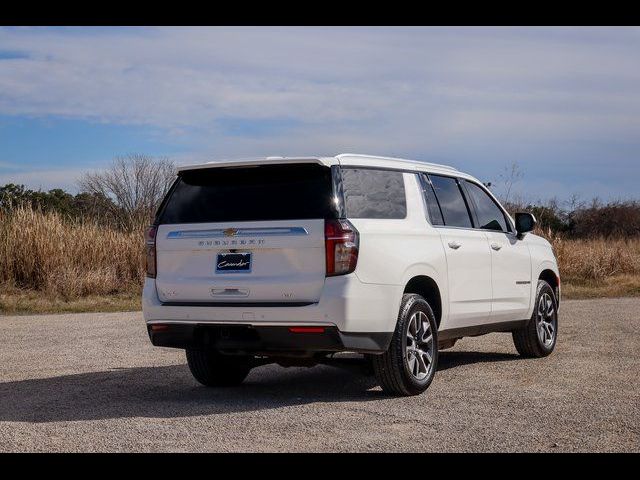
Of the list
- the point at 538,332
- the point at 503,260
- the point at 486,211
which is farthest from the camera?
the point at 538,332

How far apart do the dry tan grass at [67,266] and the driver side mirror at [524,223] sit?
1195 cm

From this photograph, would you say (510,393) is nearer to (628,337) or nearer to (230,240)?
(230,240)

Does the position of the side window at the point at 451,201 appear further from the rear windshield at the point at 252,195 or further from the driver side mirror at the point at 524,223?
the rear windshield at the point at 252,195

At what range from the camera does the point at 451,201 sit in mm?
9789

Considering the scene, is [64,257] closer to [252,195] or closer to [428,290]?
[428,290]

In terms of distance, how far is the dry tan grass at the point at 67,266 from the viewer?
860 inches

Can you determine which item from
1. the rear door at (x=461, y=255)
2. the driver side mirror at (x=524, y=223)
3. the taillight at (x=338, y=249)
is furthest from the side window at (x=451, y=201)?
the taillight at (x=338, y=249)

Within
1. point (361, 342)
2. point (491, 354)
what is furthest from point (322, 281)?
point (491, 354)

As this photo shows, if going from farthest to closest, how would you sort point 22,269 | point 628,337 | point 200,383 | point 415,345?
point 22,269 < point 628,337 < point 200,383 < point 415,345

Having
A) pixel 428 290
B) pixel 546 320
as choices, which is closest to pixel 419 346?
pixel 428 290

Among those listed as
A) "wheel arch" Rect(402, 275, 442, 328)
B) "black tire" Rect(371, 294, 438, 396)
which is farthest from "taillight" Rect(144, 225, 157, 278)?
"wheel arch" Rect(402, 275, 442, 328)

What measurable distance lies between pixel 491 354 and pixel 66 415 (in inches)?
222

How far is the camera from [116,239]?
23812 mm

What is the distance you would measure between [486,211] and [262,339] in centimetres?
349
